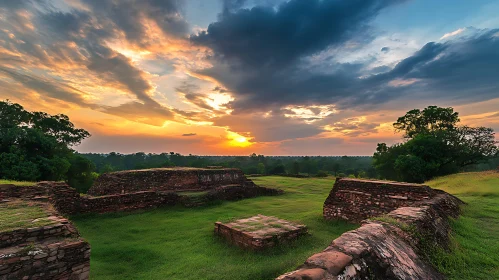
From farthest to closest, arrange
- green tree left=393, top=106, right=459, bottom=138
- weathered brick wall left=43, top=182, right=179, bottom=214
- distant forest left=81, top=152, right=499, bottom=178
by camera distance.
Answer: distant forest left=81, top=152, right=499, bottom=178, green tree left=393, top=106, right=459, bottom=138, weathered brick wall left=43, top=182, right=179, bottom=214

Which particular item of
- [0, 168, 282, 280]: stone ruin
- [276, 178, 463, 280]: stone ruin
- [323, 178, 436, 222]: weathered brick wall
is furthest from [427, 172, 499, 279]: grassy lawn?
[0, 168, 282, 280]: stone ruin

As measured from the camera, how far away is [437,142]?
71.3 ft

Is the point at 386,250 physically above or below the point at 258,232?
above

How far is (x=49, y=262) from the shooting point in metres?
3.53

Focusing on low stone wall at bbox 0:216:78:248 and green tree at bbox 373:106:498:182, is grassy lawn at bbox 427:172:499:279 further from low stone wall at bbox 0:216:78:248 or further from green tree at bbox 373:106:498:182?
green tree at bbox 373:106:498:182

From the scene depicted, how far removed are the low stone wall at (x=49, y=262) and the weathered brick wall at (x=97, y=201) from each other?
18.3ft

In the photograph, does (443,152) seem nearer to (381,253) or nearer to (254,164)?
(381,253)

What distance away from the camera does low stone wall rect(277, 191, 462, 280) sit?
202 centimetres

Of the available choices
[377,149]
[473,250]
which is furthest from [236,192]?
[377,149]

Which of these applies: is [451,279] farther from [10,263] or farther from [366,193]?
[10,263]

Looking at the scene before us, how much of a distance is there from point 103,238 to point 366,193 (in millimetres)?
8839

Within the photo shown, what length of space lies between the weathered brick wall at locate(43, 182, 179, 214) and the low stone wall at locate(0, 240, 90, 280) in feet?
18.3

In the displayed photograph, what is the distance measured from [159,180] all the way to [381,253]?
13957 mm

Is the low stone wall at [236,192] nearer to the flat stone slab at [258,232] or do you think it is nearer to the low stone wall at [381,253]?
the flat stone slab at [258,232]
